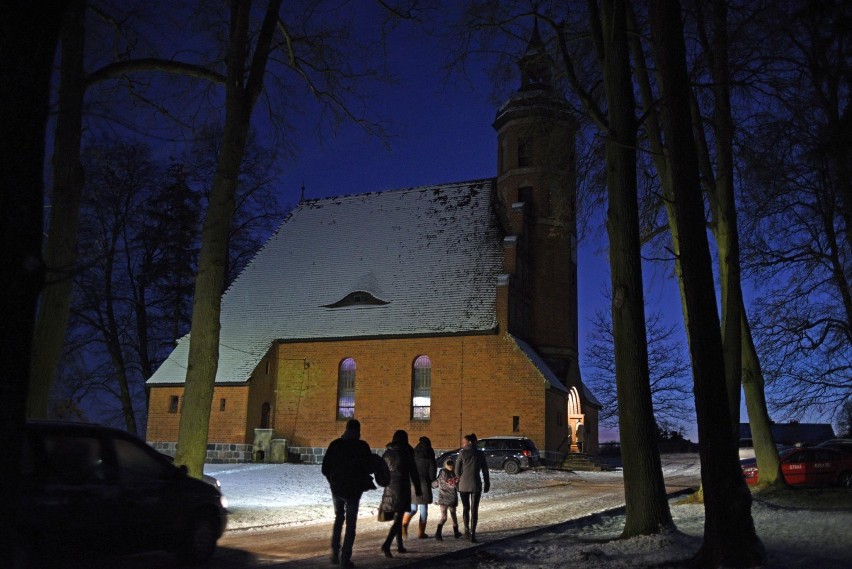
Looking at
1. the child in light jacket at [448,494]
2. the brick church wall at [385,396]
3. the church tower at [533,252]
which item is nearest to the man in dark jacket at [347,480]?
the child in light jacket at [448,494]

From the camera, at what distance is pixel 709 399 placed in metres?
9.38

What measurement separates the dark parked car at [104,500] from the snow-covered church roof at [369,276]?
2403 cm

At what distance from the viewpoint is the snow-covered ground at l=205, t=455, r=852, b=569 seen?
9.25m

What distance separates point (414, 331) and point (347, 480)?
25.5 metres

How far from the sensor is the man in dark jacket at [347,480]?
8.91 m

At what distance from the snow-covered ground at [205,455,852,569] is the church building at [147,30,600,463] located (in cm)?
1028

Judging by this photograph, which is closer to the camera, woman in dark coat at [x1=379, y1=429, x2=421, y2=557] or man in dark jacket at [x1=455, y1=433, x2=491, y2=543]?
woman in dark coat at [x1=379, y1=429, x2=421, y2=557]

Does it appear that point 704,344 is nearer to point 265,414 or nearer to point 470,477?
point 470,477

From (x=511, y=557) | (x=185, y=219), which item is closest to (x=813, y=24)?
(x=511, y=557)

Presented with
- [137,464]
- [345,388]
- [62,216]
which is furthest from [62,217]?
[345,388]

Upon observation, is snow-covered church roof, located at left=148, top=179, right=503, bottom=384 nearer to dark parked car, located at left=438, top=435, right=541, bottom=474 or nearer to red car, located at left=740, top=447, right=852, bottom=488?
dark parked car, located at left=438, top=435, right=541, bottom=474

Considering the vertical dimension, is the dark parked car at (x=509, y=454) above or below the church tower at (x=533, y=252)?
below

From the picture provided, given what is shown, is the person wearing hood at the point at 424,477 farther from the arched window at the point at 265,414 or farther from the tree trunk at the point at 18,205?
the arched window at the point at 265,414

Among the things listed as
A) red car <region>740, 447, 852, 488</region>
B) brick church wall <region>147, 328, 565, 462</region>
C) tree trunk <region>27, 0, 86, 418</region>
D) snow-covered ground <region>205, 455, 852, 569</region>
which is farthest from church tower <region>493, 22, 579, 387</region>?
tree trunk <region>27, 0, 86, 418</region>
